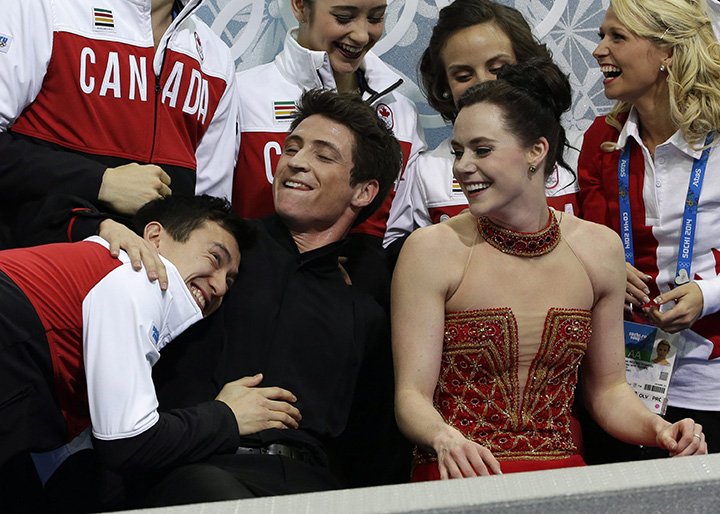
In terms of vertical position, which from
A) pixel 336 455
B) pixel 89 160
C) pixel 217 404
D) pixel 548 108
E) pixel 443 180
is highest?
pixel 548 108

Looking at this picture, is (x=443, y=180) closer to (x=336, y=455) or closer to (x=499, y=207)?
(x=499, y=207)

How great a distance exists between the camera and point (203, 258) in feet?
6.43

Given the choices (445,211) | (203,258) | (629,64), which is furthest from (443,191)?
(203,258)

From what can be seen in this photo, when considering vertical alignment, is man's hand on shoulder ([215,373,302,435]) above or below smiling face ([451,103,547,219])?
below

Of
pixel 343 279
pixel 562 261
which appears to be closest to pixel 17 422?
pixel 343 279

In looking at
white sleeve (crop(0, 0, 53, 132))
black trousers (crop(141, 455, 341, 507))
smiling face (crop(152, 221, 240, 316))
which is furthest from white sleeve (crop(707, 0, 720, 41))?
white sleeve (crop(0, 0, 53, 132))

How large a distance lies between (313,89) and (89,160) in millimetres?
690

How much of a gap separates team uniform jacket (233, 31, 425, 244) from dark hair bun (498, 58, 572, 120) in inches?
29.6

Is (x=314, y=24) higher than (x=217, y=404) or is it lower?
higher

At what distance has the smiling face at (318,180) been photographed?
2.30m

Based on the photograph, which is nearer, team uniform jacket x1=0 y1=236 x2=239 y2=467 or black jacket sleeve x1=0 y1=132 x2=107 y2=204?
team uniform jacket x1=0 y1=236 x2=239 y2=467

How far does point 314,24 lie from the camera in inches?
106

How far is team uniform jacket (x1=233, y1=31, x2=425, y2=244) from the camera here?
8.63 ft

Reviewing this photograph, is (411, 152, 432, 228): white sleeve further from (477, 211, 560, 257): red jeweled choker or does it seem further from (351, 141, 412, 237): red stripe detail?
(477, 211, 560, 257): red jeweled choker
